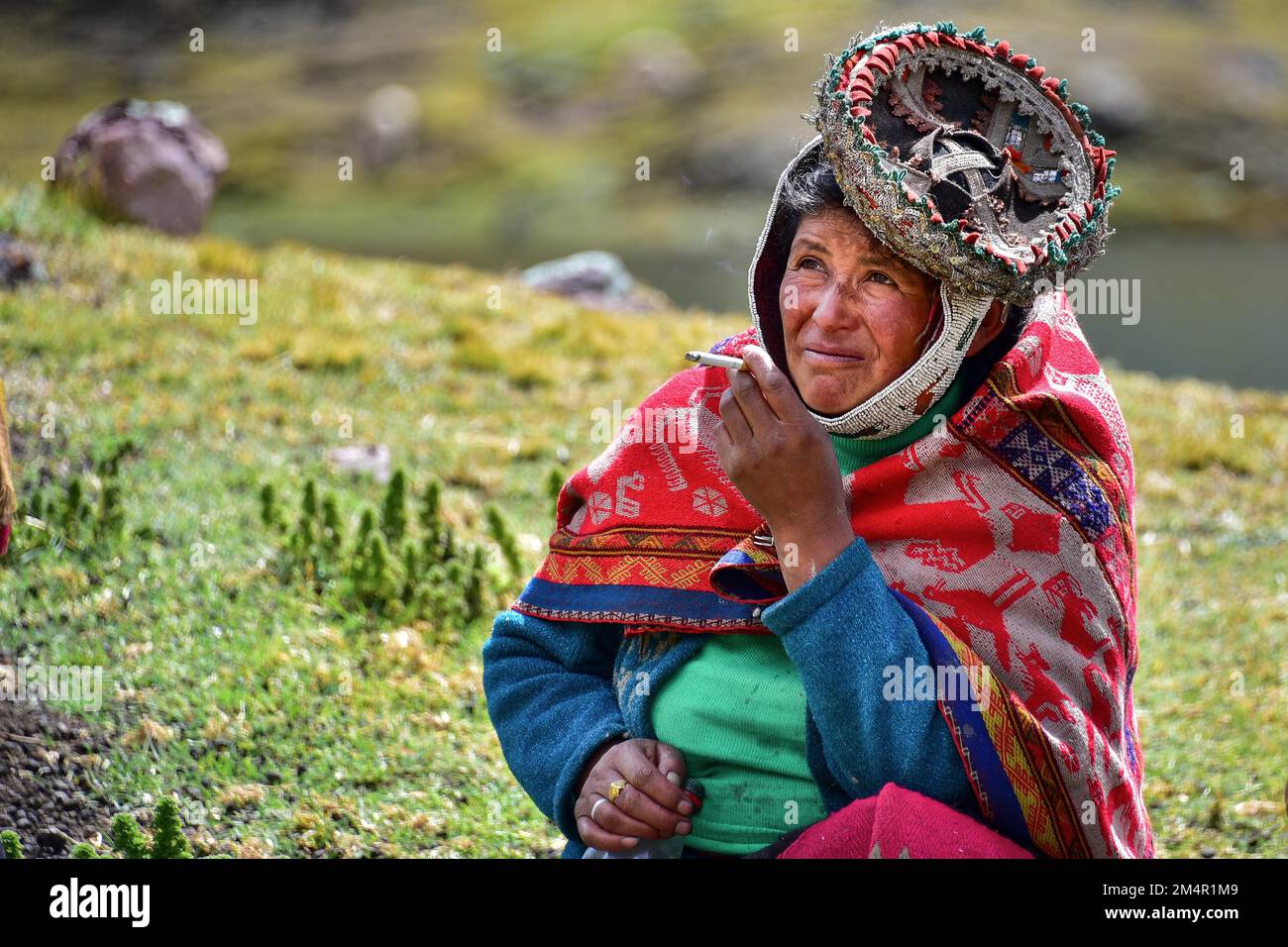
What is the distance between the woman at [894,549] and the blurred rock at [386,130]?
54.1 meters

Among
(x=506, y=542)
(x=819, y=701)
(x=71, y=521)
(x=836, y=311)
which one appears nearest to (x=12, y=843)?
(x=71, y=521)

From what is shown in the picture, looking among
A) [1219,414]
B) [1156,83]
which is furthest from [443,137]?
[1219,414]

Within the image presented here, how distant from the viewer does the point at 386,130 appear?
55562 millimetres

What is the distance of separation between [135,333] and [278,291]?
1.53 m

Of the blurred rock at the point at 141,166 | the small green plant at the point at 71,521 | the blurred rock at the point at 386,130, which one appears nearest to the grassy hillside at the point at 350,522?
the small green plant at the point at 71,521

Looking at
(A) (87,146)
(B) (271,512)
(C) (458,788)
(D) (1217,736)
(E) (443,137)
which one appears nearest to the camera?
(C) (458,788)

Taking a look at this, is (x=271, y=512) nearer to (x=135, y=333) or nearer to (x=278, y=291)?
(x=135, y=333)

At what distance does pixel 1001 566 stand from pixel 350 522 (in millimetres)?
3858

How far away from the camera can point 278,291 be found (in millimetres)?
9016

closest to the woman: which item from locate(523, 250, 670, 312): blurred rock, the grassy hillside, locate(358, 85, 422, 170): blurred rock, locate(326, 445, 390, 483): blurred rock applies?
the grassy hillside

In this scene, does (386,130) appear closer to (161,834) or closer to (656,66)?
(656,66)

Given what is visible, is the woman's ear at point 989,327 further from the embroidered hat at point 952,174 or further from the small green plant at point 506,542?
the small green plant at point 506,542

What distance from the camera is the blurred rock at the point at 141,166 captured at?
10719mm

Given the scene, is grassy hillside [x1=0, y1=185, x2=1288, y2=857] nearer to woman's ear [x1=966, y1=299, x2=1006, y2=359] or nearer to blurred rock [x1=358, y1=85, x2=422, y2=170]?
woman's ear [x1=966, y1=299, x2=1006, y2=359]
